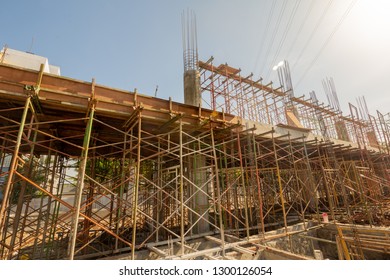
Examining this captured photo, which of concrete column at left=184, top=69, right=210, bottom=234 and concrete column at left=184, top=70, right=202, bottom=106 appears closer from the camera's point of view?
concrete column at left=184, top=69, right=210, bottom=234

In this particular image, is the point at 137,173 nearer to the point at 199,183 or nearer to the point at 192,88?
the point at 199,183

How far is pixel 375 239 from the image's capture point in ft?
24.4

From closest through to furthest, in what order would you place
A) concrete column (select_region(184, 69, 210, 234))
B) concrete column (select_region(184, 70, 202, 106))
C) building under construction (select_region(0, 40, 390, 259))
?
building under construction (select_region(0, 40, 390, 259)), concrete column (select_region(184, 69, 210, 234)), concrete column (select_region(184, 70, 202, 106))

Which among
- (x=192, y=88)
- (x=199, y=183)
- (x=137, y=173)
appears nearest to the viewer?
(x=137, y=173)

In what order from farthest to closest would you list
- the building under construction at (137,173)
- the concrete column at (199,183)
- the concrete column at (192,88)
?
the concrete column at (192,88), the concrete column at (199,183), the building under construction at (137,173)

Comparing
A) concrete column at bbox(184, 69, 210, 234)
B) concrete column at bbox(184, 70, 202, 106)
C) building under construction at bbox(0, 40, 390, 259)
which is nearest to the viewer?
building under construction at bbox(0, 40, 390, 259)

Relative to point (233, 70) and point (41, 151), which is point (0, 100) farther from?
point (233, 70)

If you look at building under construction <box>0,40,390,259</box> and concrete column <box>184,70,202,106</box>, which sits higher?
concrete column <box>184,70,202,106</box>

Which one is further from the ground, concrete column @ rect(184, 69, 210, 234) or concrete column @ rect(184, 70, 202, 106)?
concrete column @ rect(184, 70, 202, 106)

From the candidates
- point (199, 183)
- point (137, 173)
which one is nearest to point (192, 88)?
point (199, 183)

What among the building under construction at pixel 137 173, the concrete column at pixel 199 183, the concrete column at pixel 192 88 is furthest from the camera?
the concrete column at pixel 192 88

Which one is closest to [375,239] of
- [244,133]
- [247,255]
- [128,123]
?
[247,255]

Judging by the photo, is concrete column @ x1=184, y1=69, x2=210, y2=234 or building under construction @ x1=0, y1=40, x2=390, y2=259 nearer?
building under construction @ x1=0, y1=40, x2=390, y2=259

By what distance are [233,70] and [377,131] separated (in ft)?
58.3
